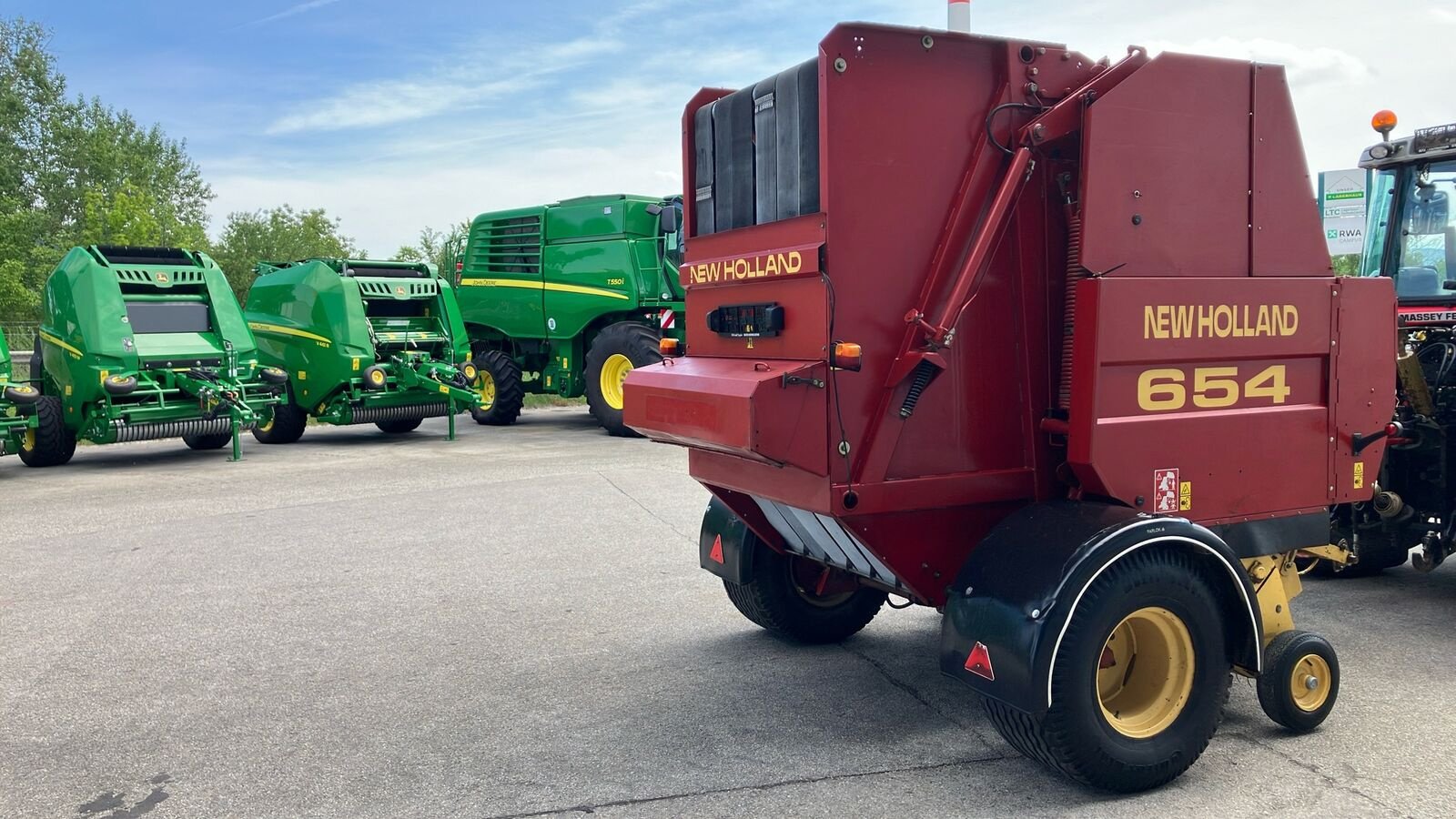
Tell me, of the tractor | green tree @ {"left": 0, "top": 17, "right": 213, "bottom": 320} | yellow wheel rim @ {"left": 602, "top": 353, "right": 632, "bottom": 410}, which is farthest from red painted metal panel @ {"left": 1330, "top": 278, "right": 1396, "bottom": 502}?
green tree @ {"left": 0, "top": 17, "right": 213, "bottom": 320}

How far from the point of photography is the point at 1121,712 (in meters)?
3.91

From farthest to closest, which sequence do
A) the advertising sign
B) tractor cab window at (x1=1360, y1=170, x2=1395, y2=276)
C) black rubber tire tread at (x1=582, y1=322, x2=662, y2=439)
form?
black rubber tire tread at (x1=582, y1=322, x2=662, y2=439)
the advertising sign
tractor cab window at (x1=1360, y1=170, x2=1395, y2=276)

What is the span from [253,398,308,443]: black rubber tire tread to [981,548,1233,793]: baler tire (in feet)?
41.3

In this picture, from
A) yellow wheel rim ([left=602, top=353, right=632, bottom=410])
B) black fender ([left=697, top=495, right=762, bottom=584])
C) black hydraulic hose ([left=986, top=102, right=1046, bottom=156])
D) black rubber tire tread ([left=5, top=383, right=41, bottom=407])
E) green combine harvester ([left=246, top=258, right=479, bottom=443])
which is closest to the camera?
black hydraulic hose ([left=986, top=102, right=1046, bottom=156])

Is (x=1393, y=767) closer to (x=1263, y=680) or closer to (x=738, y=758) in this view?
(x=1263, y=680)

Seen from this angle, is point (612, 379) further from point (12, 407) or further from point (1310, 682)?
point (1310, 682)

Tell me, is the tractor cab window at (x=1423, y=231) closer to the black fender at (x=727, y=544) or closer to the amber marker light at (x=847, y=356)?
the black fender at (x=727, y=544)

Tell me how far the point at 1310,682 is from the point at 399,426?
513 inches

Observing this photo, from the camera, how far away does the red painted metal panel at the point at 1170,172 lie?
12.7ft

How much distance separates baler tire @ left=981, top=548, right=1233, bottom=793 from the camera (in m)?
3.55

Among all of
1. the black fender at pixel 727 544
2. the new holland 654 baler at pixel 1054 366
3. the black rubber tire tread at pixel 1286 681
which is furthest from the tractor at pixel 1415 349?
the black fender at pixel 727 544

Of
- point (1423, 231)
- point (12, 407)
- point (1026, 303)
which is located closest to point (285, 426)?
point (12, 407)

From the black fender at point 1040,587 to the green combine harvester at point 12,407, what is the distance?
10.7m

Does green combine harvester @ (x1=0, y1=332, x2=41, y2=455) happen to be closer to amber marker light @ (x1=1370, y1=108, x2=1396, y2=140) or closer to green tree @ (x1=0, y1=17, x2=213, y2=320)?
amber marker light @ (x1=1370, y1=108, x2=1396, y2=140)
